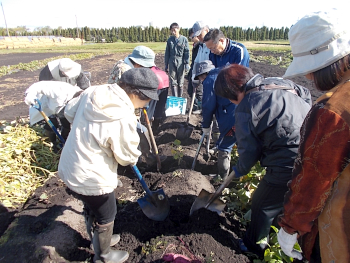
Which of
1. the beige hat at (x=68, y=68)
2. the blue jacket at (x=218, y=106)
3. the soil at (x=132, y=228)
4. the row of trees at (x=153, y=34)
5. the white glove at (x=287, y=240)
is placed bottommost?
the soil at (x=132, y=228)

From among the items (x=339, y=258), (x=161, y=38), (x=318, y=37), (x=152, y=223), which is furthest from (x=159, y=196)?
(x=161, y=38)

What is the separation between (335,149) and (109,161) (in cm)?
153

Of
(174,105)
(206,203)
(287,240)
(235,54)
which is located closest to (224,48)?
(235,54)

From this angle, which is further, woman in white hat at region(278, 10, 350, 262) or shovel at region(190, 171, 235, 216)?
shovel at region(190, 171, 235, 216)

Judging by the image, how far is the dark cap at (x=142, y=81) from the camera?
1.98 metres

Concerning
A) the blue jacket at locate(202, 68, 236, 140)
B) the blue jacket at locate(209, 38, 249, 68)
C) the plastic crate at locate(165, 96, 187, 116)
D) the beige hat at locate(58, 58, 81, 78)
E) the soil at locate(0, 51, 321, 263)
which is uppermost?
the blue jacket at locate(209, 38, 249, 68)

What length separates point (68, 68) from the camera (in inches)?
168

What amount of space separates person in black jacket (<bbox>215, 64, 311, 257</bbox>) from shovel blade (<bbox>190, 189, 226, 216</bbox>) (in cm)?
63

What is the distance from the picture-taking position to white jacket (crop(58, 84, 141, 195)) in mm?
1812

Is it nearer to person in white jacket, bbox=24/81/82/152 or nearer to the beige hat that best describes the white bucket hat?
person in white jacket, bbox=24/81/82/152

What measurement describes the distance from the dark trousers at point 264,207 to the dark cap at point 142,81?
1257 millimetres

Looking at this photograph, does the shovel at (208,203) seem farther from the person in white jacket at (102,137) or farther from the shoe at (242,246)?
the person in white jacket at (102,137)

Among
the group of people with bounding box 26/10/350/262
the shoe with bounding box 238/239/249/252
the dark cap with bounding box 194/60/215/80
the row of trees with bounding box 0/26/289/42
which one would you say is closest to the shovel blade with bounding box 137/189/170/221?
the group of people with bounding box 26/10/350/262

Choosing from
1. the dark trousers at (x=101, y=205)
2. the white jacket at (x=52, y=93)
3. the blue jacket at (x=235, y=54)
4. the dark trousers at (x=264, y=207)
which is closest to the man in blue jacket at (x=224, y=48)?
the blue jacket at (x=235, y=54)
